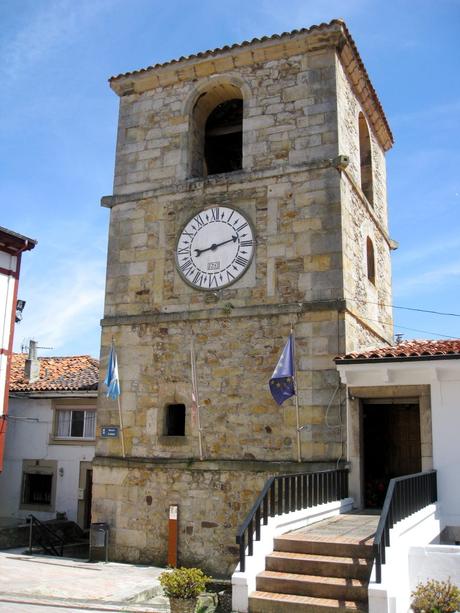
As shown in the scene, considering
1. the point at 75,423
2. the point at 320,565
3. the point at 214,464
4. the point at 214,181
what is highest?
the point at 214,181

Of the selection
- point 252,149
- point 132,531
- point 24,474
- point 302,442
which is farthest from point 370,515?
point 24,474

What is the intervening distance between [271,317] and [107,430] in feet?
12.5

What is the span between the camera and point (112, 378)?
40.6ft

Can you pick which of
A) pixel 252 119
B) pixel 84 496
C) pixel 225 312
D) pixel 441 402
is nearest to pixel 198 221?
pixel 225 312

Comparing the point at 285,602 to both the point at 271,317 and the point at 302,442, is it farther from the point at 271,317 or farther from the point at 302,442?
the point at 271,317

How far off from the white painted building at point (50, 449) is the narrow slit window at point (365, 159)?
8442 millimetres

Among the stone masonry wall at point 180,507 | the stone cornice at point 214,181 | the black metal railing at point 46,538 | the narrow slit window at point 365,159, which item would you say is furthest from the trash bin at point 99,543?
the narrow slit window at point 365,159

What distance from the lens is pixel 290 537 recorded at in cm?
813

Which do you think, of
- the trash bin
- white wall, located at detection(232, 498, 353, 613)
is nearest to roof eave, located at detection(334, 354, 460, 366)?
white wall, located at detection(232, 498, 353, 613)

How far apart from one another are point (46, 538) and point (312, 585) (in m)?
9.95

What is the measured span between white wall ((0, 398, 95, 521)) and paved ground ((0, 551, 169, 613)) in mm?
5788

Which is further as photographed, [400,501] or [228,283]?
[228,283]

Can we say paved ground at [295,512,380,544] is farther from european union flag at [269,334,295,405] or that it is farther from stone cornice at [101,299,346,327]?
stone cornice at [101,299,346,327]

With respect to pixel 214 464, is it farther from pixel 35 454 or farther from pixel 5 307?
pixel 35 454
